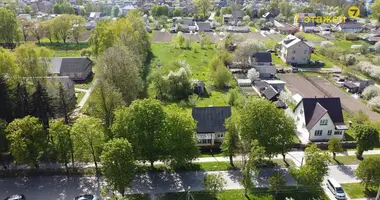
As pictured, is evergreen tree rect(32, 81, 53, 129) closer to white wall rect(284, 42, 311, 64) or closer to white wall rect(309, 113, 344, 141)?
white wall rect(309, 113, 344, 141)

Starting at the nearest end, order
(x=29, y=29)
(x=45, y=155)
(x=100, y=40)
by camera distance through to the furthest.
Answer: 1. (x=45, y=155)
2. (x=100, y=40)
3. (x=29, y=29)

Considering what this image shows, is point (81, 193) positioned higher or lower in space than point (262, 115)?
lower

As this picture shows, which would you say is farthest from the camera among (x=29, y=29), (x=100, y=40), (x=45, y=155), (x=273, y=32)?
(x=273, y=32)

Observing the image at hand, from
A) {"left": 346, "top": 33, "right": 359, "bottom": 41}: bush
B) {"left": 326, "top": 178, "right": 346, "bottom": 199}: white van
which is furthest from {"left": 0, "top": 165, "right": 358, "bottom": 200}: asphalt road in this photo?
{"left": 346, "top": 33, "right": 359, "bottom": 41}: bush

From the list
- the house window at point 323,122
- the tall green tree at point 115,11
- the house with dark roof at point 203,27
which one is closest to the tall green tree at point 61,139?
the house window at point 323,122

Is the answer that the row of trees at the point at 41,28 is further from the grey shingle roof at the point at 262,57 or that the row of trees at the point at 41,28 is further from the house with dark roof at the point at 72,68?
the grey shingle roof at the point at 262,57

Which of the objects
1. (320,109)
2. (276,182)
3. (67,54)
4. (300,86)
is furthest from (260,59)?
(67,54)

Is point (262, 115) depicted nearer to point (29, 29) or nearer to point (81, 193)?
point (81, 193)

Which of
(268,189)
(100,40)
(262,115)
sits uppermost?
(100,40)

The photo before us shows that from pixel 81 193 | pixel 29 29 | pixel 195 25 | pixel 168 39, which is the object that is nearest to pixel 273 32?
pixel 195 25
